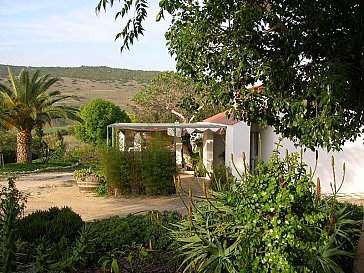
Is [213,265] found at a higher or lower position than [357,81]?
lower

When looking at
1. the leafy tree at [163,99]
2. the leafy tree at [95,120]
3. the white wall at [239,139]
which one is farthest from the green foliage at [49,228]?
the leafy tree at [163,99]

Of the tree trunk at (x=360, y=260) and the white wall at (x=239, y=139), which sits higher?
the white wall at (x=239, y=139)

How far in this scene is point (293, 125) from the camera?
206 inches

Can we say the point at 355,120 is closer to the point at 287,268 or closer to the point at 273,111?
the point at 273,111

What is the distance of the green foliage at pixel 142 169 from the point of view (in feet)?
47.8

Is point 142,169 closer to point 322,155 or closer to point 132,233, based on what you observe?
point 322,155

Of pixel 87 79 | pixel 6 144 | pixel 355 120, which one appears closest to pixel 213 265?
pixel 355 120

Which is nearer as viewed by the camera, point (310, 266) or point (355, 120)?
point (310, 266)

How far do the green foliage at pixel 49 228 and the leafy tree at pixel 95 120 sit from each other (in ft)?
71.5

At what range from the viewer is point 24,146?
82.8ft

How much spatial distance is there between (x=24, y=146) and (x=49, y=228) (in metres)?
20.0

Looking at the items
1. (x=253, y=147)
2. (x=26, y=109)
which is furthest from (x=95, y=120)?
(x=253, y=147)

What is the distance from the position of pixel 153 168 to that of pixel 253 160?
3.55 meters

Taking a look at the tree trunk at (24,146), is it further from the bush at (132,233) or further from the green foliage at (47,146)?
the bush at (132,233)
